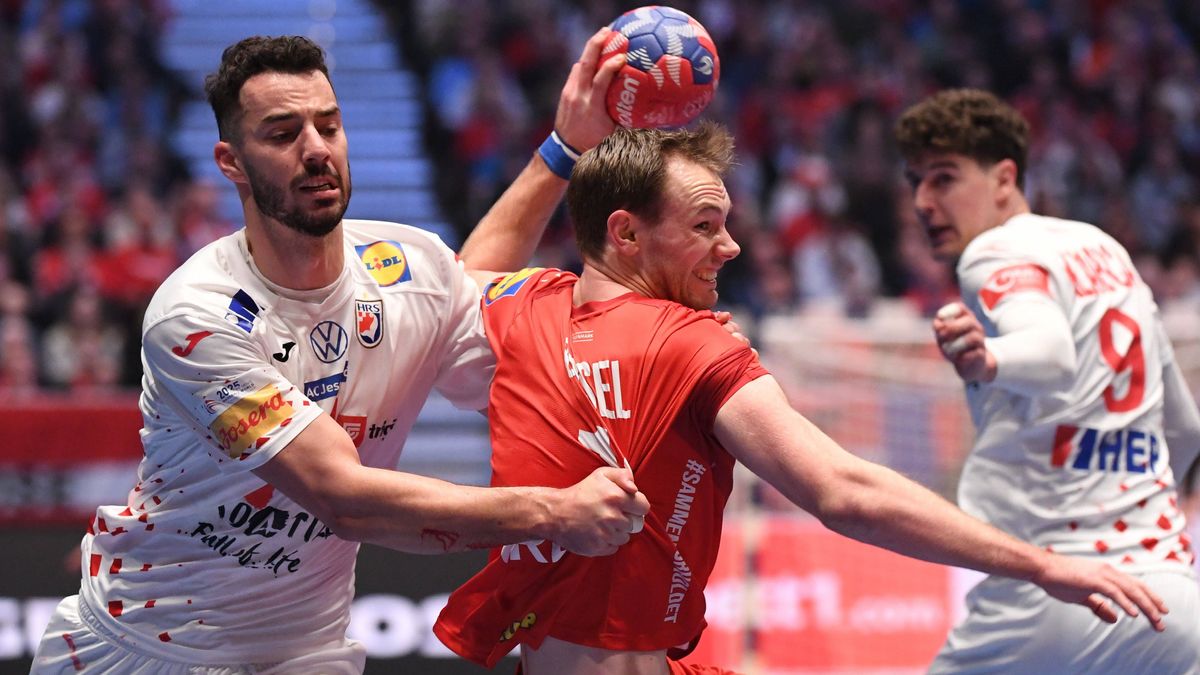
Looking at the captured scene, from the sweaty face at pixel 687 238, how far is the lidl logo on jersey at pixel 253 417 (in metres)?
1.04

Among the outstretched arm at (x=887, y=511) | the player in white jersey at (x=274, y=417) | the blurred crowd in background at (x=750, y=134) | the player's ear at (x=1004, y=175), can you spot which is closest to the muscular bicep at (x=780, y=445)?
the outstretched arm at (x=887, y=511)

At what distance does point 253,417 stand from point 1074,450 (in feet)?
9.54

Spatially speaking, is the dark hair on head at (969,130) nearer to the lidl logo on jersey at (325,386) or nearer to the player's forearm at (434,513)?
the lidl logo on jersey at (325,386)

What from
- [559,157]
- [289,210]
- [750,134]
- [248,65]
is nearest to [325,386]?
[289,210]

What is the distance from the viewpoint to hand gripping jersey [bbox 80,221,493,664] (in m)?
3.95

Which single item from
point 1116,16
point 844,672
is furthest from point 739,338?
point 1116,16

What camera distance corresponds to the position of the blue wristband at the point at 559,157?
16.4ft

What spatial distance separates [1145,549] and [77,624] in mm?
3573

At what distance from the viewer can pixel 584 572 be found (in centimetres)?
376

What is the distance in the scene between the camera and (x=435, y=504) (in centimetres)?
371

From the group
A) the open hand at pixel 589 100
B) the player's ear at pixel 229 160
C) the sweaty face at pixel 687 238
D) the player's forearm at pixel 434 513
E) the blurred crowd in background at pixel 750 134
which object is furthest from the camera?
the blurred crowd in background at pixel 750 134

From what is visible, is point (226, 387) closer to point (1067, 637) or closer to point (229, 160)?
point (229, 160)

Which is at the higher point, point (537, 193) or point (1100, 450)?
point (537, 193)

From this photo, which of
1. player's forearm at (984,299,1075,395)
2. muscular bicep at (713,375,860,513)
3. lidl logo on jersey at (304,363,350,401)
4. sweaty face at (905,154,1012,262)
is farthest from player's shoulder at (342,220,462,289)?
sweaty face at (905,154,1012,262)
